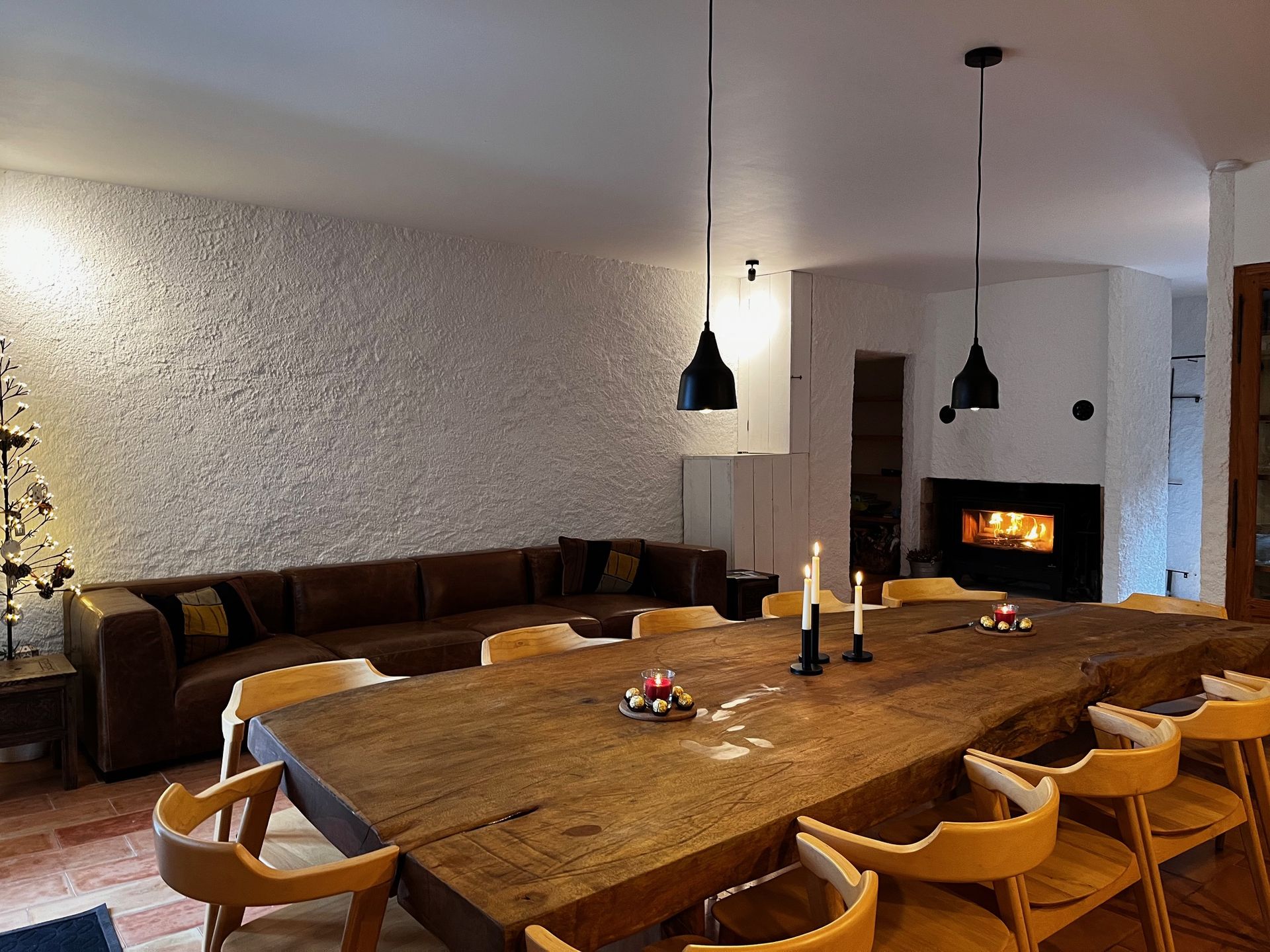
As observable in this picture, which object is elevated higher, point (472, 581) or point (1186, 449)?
point (1186, 449)

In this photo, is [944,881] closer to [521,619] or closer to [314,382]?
[521,619]

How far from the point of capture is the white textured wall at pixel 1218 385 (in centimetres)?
430

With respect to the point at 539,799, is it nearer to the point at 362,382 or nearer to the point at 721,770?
the point at 721,770

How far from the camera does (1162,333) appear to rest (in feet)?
24.2

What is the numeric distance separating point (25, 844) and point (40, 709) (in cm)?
64

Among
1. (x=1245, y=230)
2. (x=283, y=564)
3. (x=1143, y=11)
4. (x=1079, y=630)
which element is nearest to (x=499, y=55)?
(x=1143, y=11)

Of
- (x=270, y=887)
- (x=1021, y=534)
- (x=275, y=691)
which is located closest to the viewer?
(x=270, y=887)

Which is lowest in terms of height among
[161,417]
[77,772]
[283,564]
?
[77,772]

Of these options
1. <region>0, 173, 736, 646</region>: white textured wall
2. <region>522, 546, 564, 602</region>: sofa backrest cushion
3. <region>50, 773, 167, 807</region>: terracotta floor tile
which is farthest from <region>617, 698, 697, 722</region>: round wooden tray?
<region>522, 546, 564, 602</region>: sofa backrest cushion

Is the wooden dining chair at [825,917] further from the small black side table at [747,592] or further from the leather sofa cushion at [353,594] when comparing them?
the small black side table at [747,592]

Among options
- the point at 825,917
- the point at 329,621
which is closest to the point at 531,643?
the point at 825,917

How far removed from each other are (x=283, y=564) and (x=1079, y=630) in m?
3.99

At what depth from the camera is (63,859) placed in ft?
10.3

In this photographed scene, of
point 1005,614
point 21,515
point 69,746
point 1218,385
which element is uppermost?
point 1218,385
